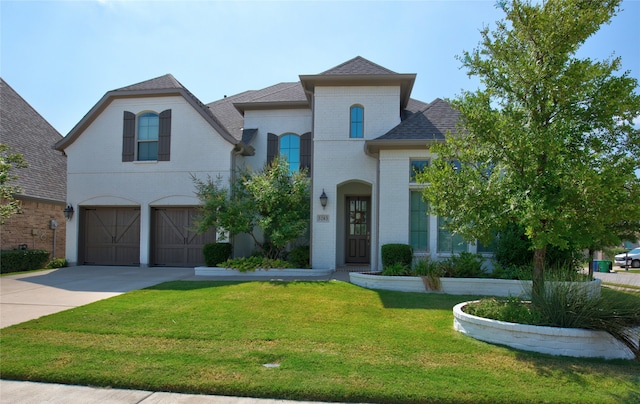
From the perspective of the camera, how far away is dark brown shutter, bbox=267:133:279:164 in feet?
54.7

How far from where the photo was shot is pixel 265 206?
44.0 ft

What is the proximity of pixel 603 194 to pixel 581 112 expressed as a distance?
1524 millimetres

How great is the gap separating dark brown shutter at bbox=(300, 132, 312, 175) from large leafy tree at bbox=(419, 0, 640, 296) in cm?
967

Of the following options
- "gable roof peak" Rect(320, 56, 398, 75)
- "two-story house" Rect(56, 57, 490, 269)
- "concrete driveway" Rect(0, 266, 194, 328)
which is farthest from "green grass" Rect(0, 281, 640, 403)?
"gable roof peak" Rect(320, 56, 398, 75)

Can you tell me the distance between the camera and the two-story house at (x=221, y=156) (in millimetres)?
13984

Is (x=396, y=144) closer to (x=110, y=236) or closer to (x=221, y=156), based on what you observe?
(x=221, y=156)

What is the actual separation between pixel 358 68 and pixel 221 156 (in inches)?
231

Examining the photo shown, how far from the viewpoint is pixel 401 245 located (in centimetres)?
1227

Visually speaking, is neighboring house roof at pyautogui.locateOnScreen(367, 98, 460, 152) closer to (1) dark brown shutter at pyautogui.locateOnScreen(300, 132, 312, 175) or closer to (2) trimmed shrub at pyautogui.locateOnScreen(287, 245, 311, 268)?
(1) dark brown shutter at pyautogui.locateOnScreen(300, 132, 312, 175)

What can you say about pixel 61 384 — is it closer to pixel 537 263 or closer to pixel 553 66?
pixel 537 263

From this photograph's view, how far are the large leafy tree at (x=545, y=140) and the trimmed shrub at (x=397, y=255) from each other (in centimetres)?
502

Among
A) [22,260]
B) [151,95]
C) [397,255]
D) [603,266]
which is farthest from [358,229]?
[603,266]

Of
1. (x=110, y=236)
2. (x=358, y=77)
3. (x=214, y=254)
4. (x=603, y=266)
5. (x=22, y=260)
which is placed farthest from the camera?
(x=603, y=266)

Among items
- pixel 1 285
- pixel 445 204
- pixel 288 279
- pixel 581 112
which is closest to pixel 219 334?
pixel 445 204
